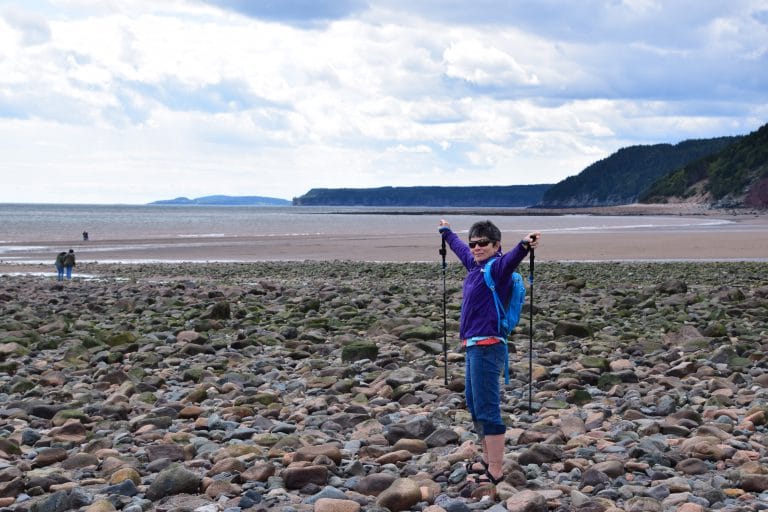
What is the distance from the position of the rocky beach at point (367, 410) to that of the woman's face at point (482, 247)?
167cm

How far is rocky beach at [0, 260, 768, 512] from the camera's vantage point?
21.0 ft

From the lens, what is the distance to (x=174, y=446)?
740 centimetres

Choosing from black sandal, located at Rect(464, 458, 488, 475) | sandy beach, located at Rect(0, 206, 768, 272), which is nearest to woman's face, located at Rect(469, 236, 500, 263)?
black sandal, located at Rect(464, 458, 488, 475)

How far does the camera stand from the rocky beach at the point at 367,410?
21.0 feet

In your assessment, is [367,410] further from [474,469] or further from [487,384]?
[487,384]

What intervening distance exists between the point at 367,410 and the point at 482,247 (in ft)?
9.60

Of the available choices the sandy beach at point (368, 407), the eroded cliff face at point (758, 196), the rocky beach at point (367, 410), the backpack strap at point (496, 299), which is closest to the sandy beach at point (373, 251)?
the sandy beach at point (368, 407)

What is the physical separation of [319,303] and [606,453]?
11155 mm

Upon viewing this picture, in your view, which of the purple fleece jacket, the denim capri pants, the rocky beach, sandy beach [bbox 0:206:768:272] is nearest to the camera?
the rocky beach

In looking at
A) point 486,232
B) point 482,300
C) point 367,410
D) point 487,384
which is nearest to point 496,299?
point 482,300

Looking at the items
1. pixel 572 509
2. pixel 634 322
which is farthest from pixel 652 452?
pixel 634 322

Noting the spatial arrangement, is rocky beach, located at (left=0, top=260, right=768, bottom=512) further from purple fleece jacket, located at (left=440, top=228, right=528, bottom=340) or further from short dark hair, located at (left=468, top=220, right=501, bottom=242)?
short dark hair, located at (left=468, top=220, right=501, bottom=242)

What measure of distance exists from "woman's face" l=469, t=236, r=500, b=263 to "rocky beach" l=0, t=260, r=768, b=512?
167 cm

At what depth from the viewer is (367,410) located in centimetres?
891
